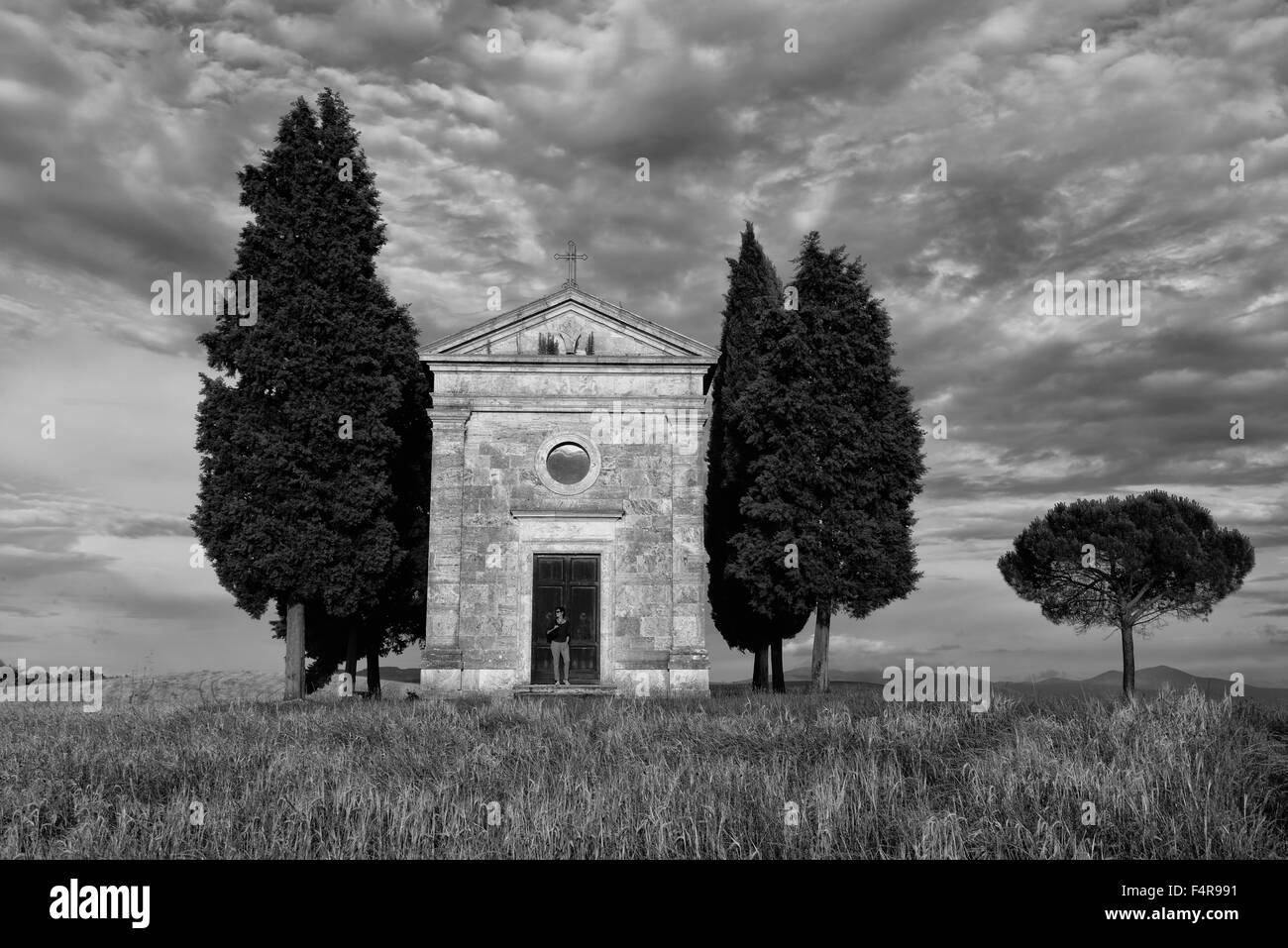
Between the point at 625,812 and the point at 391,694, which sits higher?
the point at 625,812

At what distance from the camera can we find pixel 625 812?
738 cm

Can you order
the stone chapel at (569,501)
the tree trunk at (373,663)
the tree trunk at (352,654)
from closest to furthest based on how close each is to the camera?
the stone chapel at (569,501), the tree trunk at (352,654), the tree trunk at (373,663)

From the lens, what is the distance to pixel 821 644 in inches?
966

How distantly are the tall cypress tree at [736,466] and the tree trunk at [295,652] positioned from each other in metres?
12.0

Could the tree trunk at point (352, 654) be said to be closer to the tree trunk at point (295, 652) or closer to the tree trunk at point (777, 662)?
the tree trunk at point (295, 652)

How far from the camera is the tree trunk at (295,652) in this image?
2247 centimetres

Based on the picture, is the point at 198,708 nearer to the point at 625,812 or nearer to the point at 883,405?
the point at 625,812

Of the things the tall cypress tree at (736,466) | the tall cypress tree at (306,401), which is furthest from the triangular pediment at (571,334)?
the tall cypress tree at (736,466)

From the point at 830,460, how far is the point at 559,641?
823 cm

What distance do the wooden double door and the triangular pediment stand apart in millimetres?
5494

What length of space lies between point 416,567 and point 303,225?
30.1 feet

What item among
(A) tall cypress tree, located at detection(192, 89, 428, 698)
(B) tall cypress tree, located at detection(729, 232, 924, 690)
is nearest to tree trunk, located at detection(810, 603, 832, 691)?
(B) tall cypress tree, located at detection(729, 232, 924, 690)
